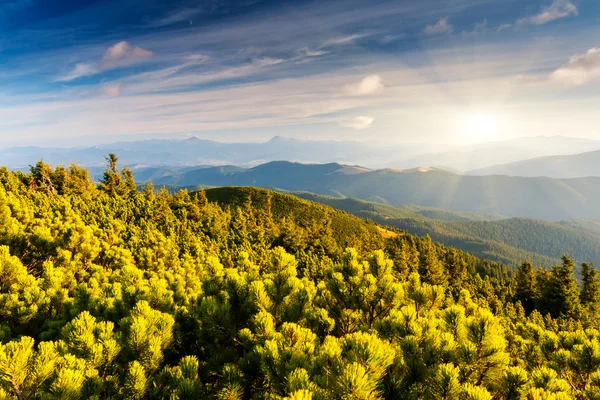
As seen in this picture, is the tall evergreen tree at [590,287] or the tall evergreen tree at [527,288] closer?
the tall evergreen tree at [590,287]

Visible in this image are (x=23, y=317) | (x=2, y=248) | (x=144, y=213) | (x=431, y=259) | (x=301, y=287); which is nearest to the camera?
(x=301, y=287)

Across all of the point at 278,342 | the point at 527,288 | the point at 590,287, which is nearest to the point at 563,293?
the point at 590,287

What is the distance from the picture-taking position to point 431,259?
8256 cm

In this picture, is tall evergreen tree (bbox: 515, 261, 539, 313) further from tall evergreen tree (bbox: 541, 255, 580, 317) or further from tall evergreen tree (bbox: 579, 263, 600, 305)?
tall evergreen tree (bbox: 541, 255, 580, 317)

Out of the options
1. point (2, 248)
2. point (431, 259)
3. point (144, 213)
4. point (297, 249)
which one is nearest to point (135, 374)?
point (2, 248)

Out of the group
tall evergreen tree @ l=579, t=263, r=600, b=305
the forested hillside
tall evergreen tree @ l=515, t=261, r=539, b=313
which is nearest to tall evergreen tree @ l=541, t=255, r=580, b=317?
tall evergreen tree @ l=579, t=263, r=600, b=305

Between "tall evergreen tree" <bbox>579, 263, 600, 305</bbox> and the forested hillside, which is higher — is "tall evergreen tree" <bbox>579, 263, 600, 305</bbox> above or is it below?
below

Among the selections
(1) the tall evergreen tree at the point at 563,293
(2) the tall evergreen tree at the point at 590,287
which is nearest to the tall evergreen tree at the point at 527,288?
(2) the tall evergreen tree at the point at 590,287

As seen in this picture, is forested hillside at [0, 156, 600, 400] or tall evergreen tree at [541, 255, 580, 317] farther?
tall evergreen tree at [541, 255, 580, 317]

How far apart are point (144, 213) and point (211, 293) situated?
62.4m

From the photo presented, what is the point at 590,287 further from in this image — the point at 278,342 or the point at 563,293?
the point at 278,342

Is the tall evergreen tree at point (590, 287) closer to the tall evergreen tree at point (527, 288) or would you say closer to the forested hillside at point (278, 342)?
the tall evergreen tree at point (527, 288)

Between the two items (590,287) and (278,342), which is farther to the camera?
(590,287)

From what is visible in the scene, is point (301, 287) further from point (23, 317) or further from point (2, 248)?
point (2, 248)
